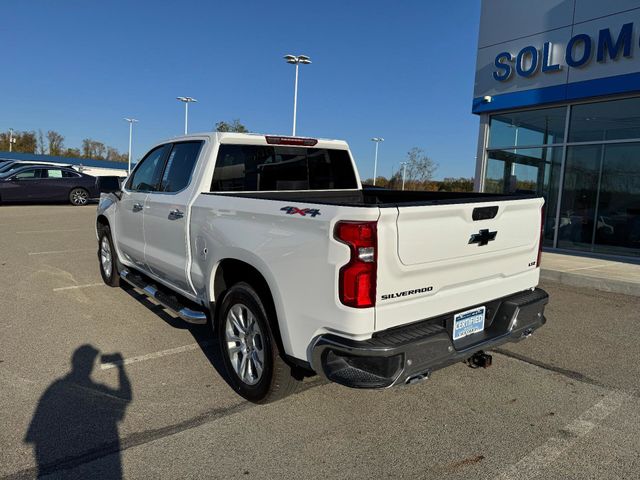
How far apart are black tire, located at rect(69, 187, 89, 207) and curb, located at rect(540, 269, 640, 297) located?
734 inches

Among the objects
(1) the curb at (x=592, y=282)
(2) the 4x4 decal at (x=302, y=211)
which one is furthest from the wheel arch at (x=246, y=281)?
(1) the curb at (x=592, y=282)

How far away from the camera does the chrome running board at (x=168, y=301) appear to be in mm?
4031

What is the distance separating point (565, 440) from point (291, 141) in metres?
3.26

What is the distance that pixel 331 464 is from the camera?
2750 millimetres

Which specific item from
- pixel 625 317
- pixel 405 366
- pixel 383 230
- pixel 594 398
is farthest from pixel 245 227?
pixel 625 317

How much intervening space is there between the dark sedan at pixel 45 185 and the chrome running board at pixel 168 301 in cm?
1439

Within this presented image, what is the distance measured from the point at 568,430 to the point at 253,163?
3208 millimetres

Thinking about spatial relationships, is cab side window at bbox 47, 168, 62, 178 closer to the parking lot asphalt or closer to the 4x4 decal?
the parking lot asphalt

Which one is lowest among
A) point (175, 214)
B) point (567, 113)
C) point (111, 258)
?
point (111, 258)

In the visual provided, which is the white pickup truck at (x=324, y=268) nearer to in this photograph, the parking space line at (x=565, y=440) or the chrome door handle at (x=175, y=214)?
the chrome door handle at (x=175, y=214)

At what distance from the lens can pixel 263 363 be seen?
10.8 ft

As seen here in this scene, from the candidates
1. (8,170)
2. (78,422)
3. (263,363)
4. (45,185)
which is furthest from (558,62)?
(8,170)

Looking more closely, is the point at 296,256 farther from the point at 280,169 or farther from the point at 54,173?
the point at 54,173

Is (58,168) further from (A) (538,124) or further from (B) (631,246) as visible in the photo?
(B) (631,246)
